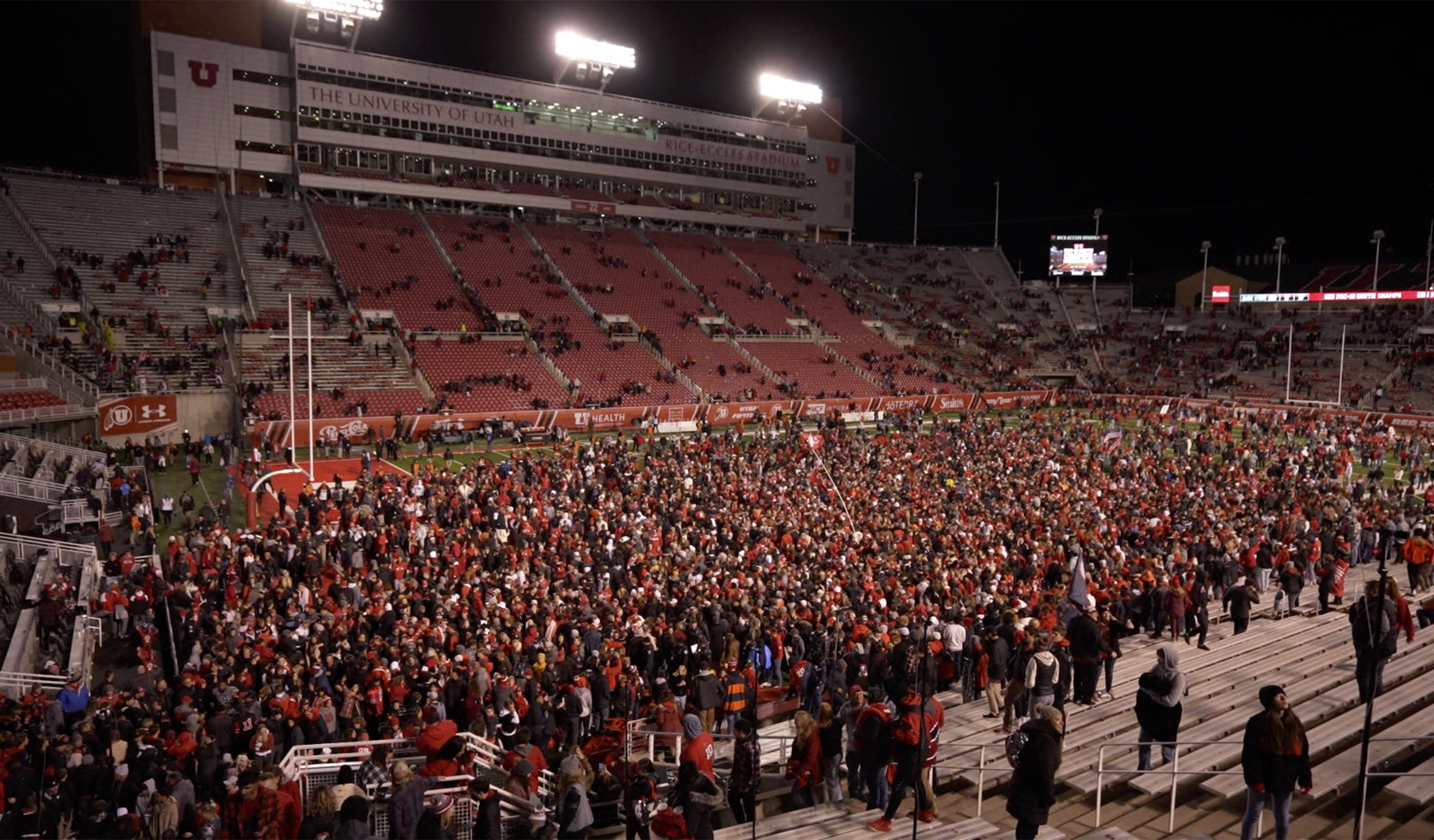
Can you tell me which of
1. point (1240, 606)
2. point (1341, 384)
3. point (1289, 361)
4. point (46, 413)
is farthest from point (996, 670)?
point (1341, 384)

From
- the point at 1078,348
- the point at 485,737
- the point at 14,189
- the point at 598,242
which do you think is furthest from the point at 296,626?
the point at 1078,348

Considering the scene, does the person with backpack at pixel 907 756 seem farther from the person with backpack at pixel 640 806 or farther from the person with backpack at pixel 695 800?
the person with backpack at pixel 640 806

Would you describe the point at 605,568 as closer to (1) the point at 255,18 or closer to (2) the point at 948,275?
(1) the point at 255,18

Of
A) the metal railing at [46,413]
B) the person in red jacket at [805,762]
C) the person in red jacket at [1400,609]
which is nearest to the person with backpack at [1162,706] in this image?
the person in red jacket at [805,762]

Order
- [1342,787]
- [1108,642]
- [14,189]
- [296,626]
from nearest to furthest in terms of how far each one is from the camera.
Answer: [1342,787], [1108,642], [296,626], [14,189]

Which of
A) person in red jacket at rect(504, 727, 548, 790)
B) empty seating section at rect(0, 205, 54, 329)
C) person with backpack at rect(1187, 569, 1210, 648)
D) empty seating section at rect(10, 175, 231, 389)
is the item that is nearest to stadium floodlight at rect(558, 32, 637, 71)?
empty seating section at rect(10, 175, 231, 389)

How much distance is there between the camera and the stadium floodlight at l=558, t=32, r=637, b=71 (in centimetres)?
5200

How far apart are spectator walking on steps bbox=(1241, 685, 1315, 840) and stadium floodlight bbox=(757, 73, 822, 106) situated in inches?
2392

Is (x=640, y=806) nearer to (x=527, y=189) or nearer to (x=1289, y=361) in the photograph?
(x=527, y=189)

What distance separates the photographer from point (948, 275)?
221ft

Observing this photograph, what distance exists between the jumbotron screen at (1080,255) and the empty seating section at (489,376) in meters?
46.6

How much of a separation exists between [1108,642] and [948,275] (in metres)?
60.0

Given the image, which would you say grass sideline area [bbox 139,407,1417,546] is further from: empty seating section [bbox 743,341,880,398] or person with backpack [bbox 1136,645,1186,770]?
person with backpack [bbox 1136,645,1186,770]

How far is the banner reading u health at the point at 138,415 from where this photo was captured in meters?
27.1
